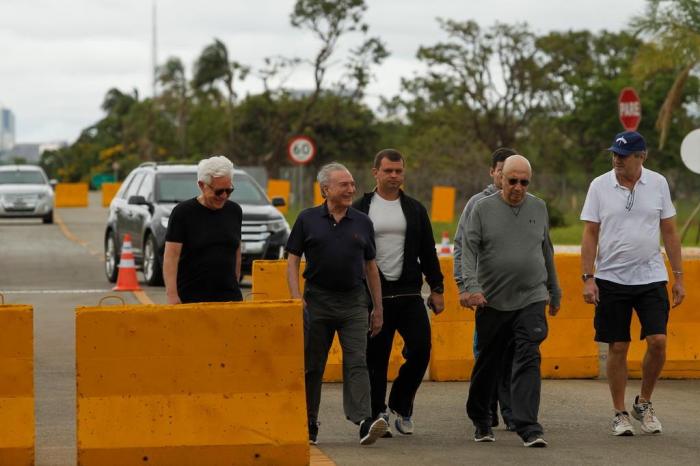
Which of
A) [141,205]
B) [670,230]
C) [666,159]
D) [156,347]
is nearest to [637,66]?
[141,205]

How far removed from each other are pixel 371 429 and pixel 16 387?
1993mm

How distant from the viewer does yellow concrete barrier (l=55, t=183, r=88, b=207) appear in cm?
6088

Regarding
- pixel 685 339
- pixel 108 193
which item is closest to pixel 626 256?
pixel 685 339

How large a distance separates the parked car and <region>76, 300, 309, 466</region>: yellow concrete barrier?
1325 inches

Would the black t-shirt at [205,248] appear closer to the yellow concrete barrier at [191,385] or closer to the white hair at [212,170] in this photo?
the white hair at [212,170]

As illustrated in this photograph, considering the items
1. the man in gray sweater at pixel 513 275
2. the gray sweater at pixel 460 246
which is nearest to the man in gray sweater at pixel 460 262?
the gray sweater at pixel 460 246

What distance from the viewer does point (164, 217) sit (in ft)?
69.4

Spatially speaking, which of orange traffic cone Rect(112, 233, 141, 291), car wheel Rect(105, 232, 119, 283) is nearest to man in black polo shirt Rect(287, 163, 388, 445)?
orange traffic cone Rect(112, 233, 141, 291)

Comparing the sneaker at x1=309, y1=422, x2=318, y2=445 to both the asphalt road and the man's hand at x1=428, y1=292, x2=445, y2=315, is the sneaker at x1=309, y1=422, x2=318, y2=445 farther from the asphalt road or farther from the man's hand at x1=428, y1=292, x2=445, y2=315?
the man's hand at x1=428, y1=292, x2=445, y2=315

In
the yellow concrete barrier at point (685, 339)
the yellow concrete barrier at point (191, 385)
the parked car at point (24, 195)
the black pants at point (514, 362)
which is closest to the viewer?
the yellow concrete barrier at point (191, 385)

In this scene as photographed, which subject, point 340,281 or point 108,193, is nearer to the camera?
point 340,281

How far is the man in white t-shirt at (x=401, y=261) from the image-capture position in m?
9.62

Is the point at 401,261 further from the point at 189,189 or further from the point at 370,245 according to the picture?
the point at 189,189

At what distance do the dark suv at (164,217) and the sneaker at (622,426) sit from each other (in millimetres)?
11603
